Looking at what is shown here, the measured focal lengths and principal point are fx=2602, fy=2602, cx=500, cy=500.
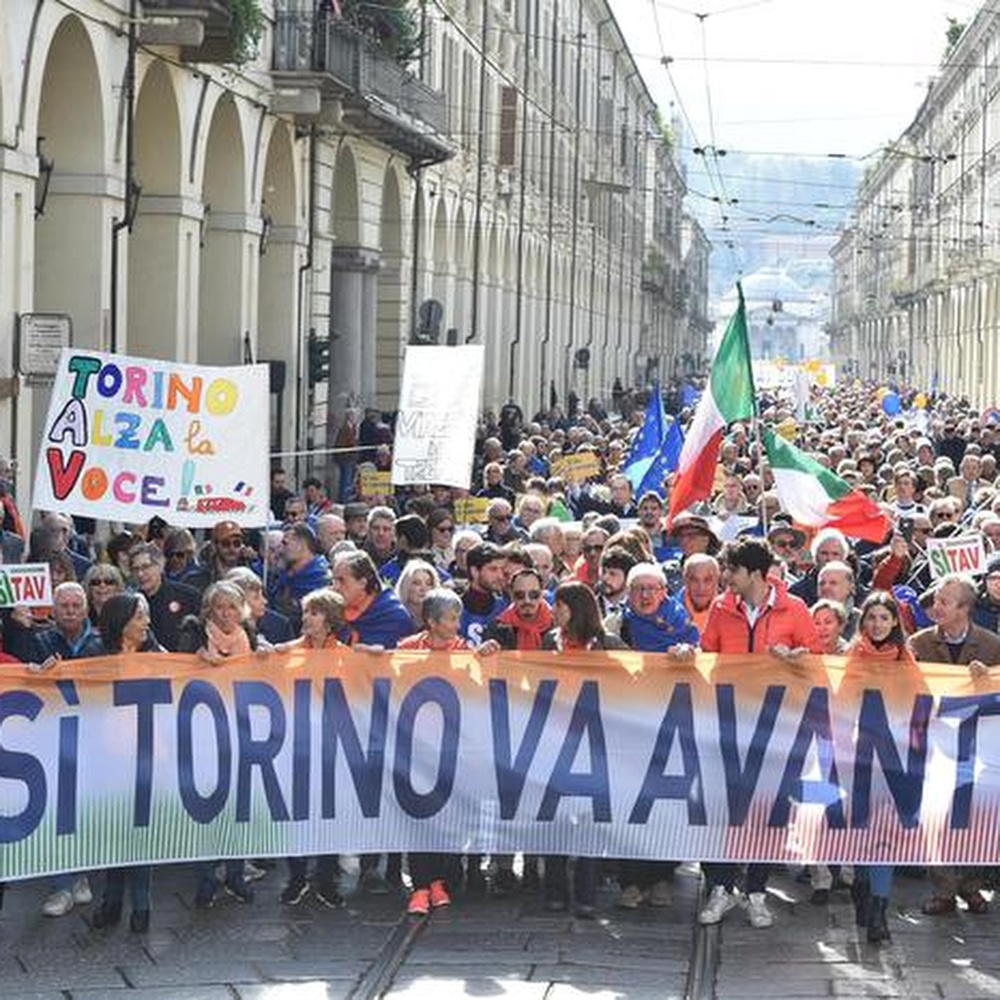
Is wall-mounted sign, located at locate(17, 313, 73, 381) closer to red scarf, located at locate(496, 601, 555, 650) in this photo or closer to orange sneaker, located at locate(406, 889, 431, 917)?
red scarf, located at locate(496, 601, 555, 650)

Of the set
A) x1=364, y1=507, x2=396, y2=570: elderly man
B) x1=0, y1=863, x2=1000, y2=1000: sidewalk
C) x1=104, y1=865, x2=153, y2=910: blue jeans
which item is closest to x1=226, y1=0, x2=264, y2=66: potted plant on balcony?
x1=364, y1=507, x2=396, y2=570: elderly man

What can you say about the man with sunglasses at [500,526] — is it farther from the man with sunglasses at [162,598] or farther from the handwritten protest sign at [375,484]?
the handwritten protest sign at [375,484]

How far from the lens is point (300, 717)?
35.5 ft

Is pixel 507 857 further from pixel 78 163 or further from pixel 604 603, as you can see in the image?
pixel 78 163

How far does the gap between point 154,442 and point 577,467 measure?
34.8ft

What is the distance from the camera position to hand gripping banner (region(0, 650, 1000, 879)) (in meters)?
10.6

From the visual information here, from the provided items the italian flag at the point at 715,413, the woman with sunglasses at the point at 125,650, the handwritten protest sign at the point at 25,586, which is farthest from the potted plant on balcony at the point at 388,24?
the woman with sunglasses at the point at 125,650

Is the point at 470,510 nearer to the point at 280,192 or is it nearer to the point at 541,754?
the point at 541,754

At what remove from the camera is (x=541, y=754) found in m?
10.8

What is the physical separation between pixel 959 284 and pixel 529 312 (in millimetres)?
32062

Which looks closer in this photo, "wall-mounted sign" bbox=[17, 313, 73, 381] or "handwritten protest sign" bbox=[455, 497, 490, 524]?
"handwritten protest sign" bbox=[455, 497, 490, 524]

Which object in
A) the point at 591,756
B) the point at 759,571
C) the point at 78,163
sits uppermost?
the point at 78,163

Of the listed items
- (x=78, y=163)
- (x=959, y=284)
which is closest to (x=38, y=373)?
(x=78, y=163)

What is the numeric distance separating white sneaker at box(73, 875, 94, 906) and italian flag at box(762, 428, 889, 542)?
6.97 meters
